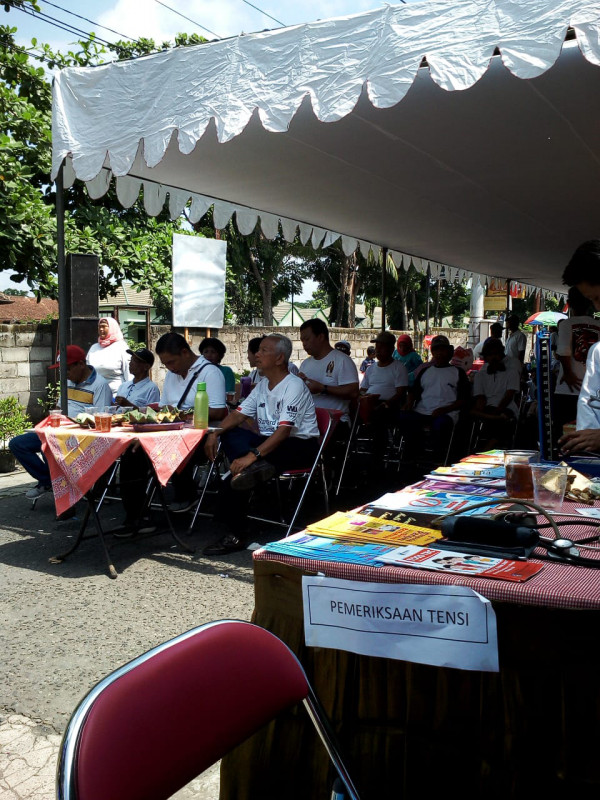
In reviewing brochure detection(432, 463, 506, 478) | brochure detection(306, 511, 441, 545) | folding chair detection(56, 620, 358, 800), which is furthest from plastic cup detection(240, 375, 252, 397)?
folding chair detection(56, 620, 358, 800)

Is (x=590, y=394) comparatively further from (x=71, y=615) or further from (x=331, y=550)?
(x=71, y=615)

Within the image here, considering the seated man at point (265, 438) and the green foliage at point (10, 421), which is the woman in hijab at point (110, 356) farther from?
the seated man at point (265, 438)

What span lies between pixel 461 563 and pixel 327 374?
17.3ft

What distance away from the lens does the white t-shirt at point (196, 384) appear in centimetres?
575

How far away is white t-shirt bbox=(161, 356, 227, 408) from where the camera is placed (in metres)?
5.75

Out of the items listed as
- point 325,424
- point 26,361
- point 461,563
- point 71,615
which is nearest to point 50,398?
point 26,361

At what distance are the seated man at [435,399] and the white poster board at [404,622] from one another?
6315 mm

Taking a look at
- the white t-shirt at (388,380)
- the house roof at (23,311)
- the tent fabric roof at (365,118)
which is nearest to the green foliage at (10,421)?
the tent fabric roof at (365,118)

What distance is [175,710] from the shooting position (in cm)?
132

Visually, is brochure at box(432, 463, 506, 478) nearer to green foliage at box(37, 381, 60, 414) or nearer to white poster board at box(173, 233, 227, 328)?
white poster board at box(173, 233, 227, 328)

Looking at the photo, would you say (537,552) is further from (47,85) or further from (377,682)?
(47,85)

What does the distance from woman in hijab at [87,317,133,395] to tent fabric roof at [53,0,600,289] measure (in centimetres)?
137

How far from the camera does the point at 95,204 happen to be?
1195cm

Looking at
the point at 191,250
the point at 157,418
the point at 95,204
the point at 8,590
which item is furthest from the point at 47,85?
the point at 8,590
